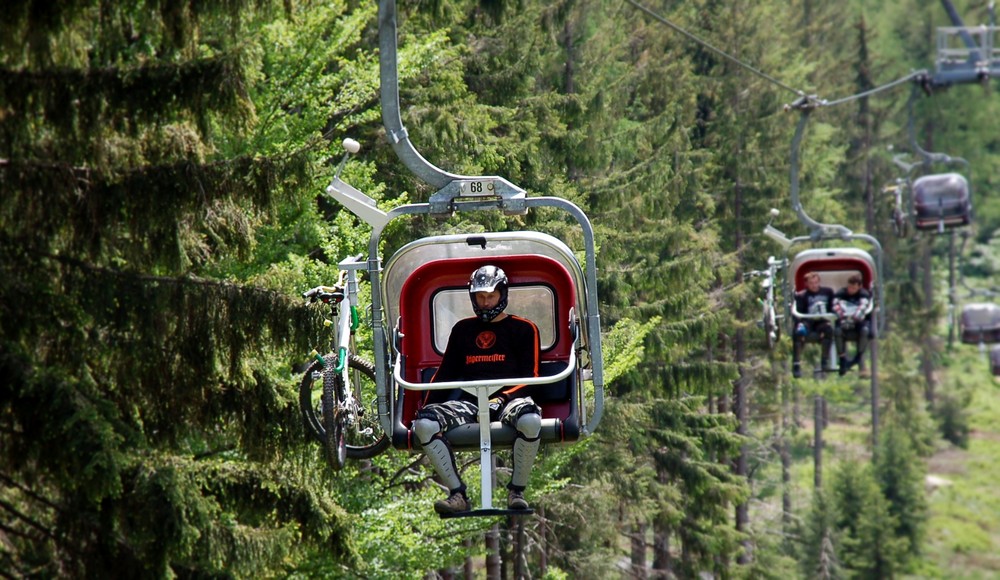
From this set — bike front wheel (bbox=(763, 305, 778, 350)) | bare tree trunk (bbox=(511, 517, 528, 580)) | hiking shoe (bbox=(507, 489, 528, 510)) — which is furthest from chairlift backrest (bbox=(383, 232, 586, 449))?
bare tree trunk (bbox=(511, 517, 528, 580))

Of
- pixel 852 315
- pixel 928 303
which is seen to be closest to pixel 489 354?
pixel 852 315

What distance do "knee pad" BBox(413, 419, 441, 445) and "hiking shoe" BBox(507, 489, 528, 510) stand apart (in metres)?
0.61

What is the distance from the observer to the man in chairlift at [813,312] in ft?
65.0

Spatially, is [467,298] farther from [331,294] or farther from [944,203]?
[944,203]

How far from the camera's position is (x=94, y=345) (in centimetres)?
1145

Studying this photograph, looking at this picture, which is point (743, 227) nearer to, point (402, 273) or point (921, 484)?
point (921, 484)

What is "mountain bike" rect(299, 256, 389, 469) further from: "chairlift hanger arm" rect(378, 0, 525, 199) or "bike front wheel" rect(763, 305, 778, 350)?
"bike front wheel" rect(763, 305, 778, 350)

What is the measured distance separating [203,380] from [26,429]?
1.69 meters

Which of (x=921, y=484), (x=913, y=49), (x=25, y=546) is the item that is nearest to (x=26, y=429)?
(x=25, y=546)

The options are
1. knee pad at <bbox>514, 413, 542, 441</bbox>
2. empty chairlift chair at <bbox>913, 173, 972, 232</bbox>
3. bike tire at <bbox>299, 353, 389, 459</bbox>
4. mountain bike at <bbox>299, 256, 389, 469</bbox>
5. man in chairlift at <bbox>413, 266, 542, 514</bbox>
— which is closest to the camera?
knee pad at <bbox>514, 413, 542, 441</bbox>

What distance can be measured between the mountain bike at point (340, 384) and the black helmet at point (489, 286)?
76 centimetres

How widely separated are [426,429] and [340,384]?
1.40 m

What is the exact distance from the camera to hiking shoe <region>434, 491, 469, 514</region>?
9312 millimetres

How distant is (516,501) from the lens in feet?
31.0
